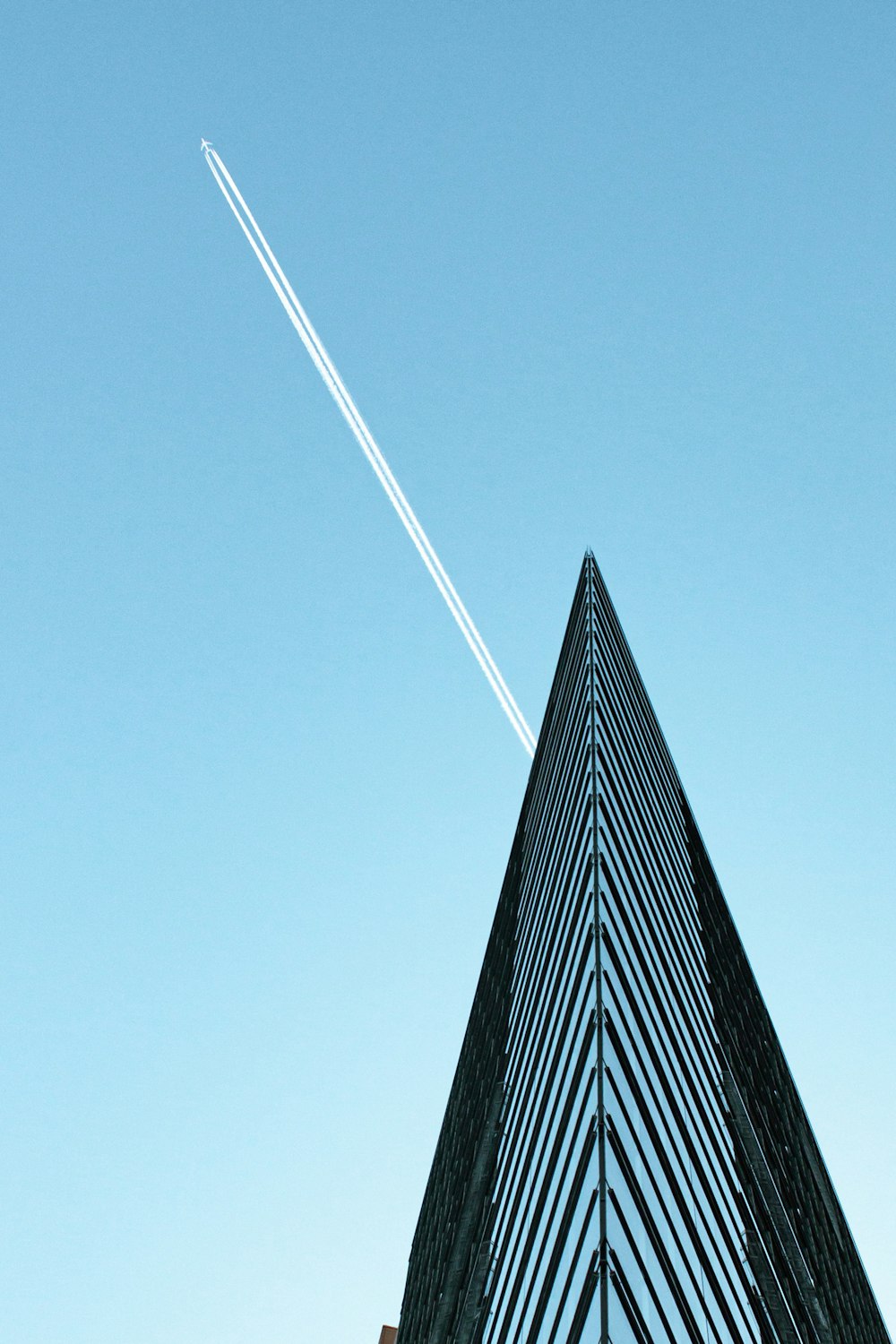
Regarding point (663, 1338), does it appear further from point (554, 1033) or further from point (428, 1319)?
point (428, 1319)

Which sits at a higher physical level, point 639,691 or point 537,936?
point 639,691

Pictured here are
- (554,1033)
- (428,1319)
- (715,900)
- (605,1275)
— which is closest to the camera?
(605,1275)

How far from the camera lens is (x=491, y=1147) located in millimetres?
32375

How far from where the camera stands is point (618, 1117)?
66.6 feet

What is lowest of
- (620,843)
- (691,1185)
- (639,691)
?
(691,1185)

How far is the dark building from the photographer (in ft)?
63.7

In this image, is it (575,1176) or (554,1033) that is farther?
(554,1033)

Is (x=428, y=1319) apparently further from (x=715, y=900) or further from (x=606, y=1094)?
(x=715, y=900)

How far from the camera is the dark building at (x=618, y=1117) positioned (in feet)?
63.7

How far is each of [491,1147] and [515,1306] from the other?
416 inches

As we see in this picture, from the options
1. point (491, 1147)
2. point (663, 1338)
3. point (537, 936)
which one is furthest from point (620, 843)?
point (663, 1338)

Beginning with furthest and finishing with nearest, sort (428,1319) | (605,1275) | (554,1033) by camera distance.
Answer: (428,1319) → (554,1033) → (605,1275)

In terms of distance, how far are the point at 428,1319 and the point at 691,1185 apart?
537 inches

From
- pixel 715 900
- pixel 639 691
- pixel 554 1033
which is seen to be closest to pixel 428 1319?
pixel 554 1033
